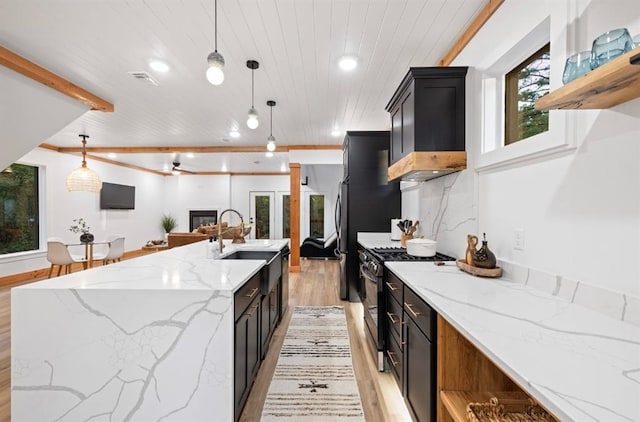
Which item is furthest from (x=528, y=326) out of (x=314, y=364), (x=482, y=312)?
(x=314, y=364)

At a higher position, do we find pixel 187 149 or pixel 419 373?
pixel 187 149

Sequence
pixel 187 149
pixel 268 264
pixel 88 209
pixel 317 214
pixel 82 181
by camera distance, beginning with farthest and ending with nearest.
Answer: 1. pixel 317 214
2. pixel 88 209
3. pixel 187 149
4. pixel 82 181
5. pixel 268 264

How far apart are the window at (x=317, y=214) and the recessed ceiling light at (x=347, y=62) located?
23.2 feet

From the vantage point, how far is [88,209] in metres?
6.88

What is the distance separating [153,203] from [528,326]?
10.3 metres

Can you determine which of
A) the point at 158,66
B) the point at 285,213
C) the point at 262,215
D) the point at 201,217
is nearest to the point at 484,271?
the point at 158,66

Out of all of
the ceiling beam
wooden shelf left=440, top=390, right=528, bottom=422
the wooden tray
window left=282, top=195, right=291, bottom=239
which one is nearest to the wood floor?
wooden shelf left=440, top=390, right=528, bottom=422

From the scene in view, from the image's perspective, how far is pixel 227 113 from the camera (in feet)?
13.8

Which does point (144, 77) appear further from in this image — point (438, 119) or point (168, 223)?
point (168, 223)

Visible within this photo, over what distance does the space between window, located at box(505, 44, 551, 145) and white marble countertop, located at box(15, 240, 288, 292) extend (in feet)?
6.31

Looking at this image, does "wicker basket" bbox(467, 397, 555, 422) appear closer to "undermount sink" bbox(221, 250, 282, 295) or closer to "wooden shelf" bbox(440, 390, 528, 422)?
"wooden shelf" bbox(440, 390, 528, 422)

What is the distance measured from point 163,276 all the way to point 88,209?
22.1 ft

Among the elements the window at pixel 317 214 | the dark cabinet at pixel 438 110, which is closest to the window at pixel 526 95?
the dark cabinet at pixel 438 110

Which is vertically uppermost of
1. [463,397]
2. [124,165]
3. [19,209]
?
[124,165]
